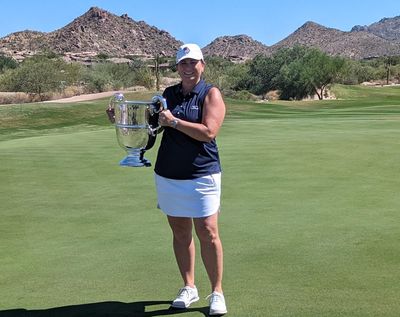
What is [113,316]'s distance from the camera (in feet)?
14.0

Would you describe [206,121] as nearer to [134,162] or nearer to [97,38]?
[134,162]

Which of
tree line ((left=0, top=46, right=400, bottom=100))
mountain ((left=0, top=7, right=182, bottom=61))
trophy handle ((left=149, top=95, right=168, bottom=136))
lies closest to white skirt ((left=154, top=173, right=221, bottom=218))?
trophy handle ((left=149, top=95, right=168, bottom=136))

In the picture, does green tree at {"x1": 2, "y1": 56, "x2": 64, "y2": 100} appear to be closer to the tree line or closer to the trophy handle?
the tree line

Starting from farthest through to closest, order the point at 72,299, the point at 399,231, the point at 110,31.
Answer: the point at 110,31 < the point at 399,231 < the point at 72,299

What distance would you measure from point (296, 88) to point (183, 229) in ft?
191

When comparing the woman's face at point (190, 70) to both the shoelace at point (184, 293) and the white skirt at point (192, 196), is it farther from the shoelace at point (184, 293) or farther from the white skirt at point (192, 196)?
the shoelace at point (184, 293)

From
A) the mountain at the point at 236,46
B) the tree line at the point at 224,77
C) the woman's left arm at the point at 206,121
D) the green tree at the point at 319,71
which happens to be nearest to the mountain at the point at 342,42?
the mountain at the point at 236,46

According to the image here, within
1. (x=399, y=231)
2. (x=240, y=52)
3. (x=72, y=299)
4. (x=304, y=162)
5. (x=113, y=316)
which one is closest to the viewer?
(x=113, y=316)

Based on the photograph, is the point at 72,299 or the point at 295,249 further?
the point at 295,249

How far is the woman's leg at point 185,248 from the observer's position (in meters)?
4.54

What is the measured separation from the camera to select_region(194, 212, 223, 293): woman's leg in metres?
4.33

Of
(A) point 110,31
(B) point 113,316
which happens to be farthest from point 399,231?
(A) point 110,31

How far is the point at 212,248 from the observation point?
4.41 meters

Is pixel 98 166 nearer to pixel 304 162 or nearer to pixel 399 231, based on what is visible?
pixel 304 162
